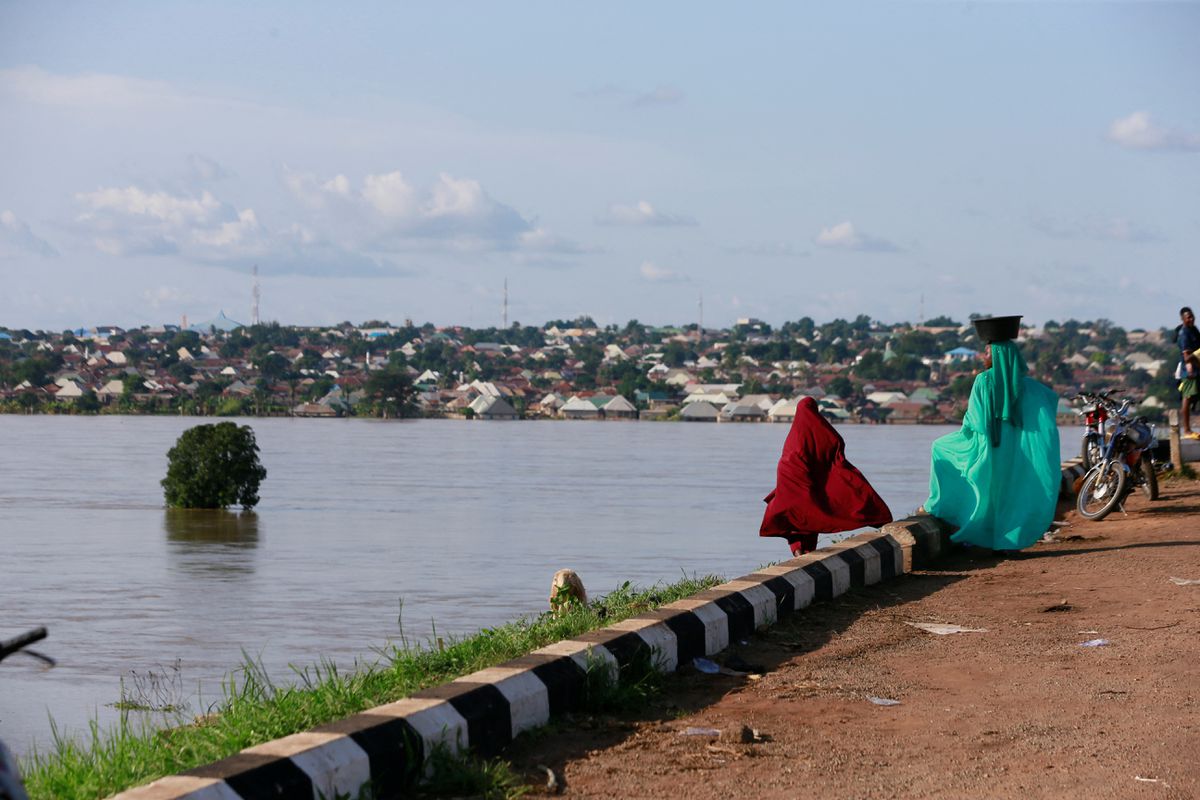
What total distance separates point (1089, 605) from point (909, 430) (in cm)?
10665

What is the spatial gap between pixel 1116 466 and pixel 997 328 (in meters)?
2.80

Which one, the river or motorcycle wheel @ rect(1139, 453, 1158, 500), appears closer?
the river

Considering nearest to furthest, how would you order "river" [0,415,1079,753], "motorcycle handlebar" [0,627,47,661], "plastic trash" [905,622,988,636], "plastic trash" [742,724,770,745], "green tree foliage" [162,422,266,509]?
"motorcycle handlebar" [0,627,47,661] < "plastic trash" [742,724,770,745] < "plastic trash" [905,622,988,636] < "river" [0,415,1079,753] < "green tree foliage" [162,422,266,509]

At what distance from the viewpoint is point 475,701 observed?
14.4 feet

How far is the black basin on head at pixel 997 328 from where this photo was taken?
948 centimetres

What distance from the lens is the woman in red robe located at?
9.46 meters

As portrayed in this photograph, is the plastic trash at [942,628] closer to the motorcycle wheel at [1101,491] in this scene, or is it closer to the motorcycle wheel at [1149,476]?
the motorcycle wheel at [1101,491]

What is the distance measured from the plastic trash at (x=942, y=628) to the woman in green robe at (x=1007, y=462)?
8.86 feet

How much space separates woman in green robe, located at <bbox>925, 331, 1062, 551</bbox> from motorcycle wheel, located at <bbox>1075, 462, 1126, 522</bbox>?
2336 millimetres

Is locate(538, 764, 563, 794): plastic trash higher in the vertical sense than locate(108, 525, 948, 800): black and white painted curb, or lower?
lower

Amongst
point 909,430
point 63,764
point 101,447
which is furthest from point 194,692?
point 909,430

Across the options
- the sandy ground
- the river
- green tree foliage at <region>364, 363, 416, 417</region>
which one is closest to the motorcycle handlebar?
the sandy ground

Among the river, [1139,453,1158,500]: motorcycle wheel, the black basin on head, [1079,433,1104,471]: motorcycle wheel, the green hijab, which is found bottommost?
the river

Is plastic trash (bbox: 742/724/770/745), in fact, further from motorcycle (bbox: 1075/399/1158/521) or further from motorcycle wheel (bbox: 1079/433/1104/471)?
motorcycle wheel (bbox: 1079/433/1104/471)
